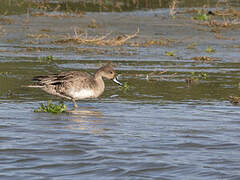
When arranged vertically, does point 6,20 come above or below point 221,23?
above

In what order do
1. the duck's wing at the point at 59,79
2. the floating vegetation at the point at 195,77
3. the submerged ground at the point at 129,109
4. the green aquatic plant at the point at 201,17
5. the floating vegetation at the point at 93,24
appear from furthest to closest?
the green aquatic plant at the point at 201,17
the floating vegetation at the point at 93,24
the floating vegetation at the point at 195,77
the duck's wing at the point at 59,79
the submerged ground at the point at 129,109

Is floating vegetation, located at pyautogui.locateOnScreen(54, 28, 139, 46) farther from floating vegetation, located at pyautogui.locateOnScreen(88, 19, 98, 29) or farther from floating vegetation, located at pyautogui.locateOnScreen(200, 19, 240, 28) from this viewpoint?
floating vegetation, located at pyautogui.locateOnScreen(200, 19, 240, 28)

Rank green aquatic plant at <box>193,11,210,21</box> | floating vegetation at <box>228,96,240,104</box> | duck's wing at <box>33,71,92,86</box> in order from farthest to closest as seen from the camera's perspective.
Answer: green aquatic plant at <box>193,11,210,21</box>, floating vegetation at <box>228,96,240,104</box>, duck's wing at <box>33,71,92,86</box>

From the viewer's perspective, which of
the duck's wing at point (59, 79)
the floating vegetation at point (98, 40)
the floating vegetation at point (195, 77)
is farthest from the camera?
the floating vegetation at point (98, 40)

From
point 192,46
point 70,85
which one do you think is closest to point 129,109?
point 70,85

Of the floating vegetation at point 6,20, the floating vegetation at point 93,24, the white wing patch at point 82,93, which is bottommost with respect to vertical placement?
the white wing patch at point 82,93

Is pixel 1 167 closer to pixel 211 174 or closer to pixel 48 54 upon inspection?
pixel 211 174

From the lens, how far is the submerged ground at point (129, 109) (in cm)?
714

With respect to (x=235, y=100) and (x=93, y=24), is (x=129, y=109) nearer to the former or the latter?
(x=235, y=100)

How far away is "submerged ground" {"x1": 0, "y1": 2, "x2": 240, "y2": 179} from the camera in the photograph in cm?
714

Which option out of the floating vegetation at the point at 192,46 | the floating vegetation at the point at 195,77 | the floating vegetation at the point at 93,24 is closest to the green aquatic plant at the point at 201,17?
the floating vegetation at the point at 93,24

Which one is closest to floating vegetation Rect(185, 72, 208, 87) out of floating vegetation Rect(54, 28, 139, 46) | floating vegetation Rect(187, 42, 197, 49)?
floating vegetation Rect(187, 42, 197, 49)

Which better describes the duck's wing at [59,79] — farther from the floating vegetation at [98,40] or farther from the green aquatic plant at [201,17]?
the green aquatic plant at [201,17]

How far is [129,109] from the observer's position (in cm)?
1069
